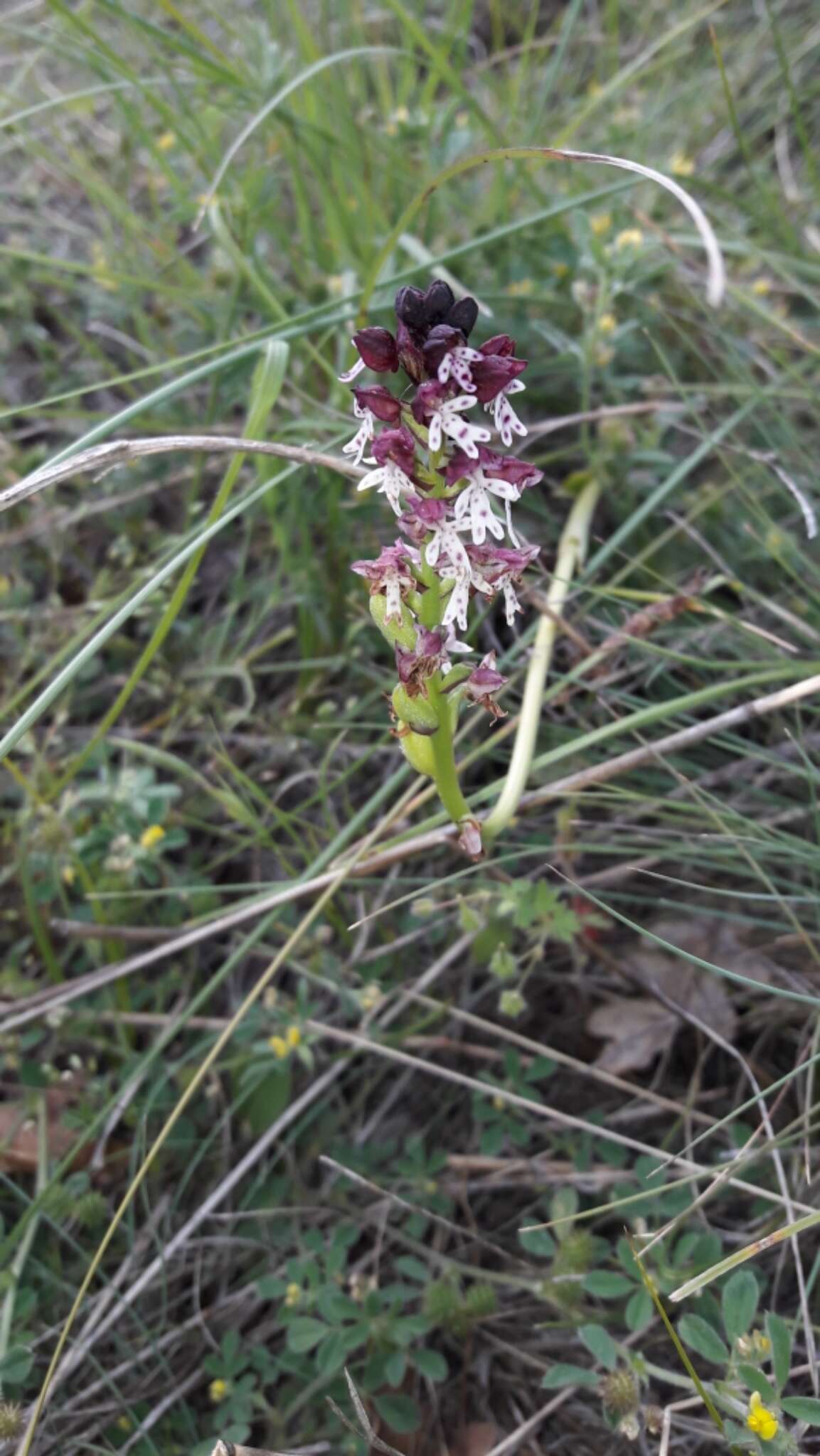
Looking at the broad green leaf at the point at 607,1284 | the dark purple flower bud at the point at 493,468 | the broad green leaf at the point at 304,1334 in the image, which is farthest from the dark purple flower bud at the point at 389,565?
the broad green leaf at the point at 304,1334

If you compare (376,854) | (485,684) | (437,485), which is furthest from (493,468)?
(376,854)

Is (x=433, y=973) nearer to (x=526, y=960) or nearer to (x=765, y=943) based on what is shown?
(x=526, y=960)

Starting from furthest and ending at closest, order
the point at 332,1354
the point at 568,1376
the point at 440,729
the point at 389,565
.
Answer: the point at 332,1354
the point at 568,1376
the point at 440,729
the point at 389,565

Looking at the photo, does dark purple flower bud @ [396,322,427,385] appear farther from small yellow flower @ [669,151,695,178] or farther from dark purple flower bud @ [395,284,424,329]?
small yellow flower @ [669,151,695,178]

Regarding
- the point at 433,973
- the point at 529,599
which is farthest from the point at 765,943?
the point at 529,599

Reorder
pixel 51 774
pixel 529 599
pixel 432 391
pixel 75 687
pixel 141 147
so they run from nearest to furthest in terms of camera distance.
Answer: pixel 432 391, pixel 529 599, pixel 51 774, pixel 75 687, pixel 141 147

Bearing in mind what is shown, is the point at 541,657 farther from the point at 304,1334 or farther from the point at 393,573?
the point at 304,1334

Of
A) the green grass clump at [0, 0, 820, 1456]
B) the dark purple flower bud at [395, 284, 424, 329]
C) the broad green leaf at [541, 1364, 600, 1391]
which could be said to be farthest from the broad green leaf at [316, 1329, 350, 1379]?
the dark purple flower bud at [395, 284, 424, 329]
